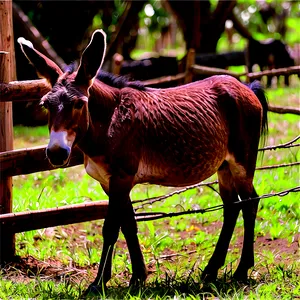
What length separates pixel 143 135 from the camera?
4945 mm

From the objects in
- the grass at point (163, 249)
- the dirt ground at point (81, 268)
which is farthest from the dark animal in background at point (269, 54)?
the dirt ground at point (81, 268)

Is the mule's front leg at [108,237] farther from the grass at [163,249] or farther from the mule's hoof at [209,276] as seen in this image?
the mule's hoof at [209,276]

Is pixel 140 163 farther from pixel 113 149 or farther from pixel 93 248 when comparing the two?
pixel 93 248

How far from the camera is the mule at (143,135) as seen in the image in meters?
4.62

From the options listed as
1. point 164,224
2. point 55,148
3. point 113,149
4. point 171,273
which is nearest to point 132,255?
point 171,273

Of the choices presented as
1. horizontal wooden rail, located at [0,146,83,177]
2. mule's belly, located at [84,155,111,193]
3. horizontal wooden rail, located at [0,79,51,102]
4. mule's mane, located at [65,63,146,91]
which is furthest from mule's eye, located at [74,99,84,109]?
horizontal wooden rail, located at [0,146,83,177]

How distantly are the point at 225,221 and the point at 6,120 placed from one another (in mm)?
2133

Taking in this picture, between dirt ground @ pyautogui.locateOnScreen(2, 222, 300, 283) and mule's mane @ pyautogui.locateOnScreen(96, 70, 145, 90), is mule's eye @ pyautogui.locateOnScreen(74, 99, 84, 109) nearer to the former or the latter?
mule's mane @ pyautogui.locateOnScreen(96, 70, 145, 90)

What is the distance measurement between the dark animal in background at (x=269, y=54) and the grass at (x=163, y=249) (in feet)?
32.8

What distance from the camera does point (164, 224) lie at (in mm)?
7367

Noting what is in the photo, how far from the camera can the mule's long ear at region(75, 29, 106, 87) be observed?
4.60m

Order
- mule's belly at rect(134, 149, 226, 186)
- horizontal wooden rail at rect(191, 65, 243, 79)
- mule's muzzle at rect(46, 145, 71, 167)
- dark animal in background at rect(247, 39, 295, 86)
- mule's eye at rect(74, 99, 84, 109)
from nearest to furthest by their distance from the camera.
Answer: mule's muzzle at rect(46, 145, 71, 167) < mule's eye at rect(74, 99, 84, 109) < mule's belly at rect(134, 149, 226, 186) < horizontal wooden rail at rect(191, 65, 243, 79) < dark animal in background at rect(247, 39, 295, 86)

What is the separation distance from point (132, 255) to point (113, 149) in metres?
0.93

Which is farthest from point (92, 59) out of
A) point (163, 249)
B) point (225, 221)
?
point (163, 249)
